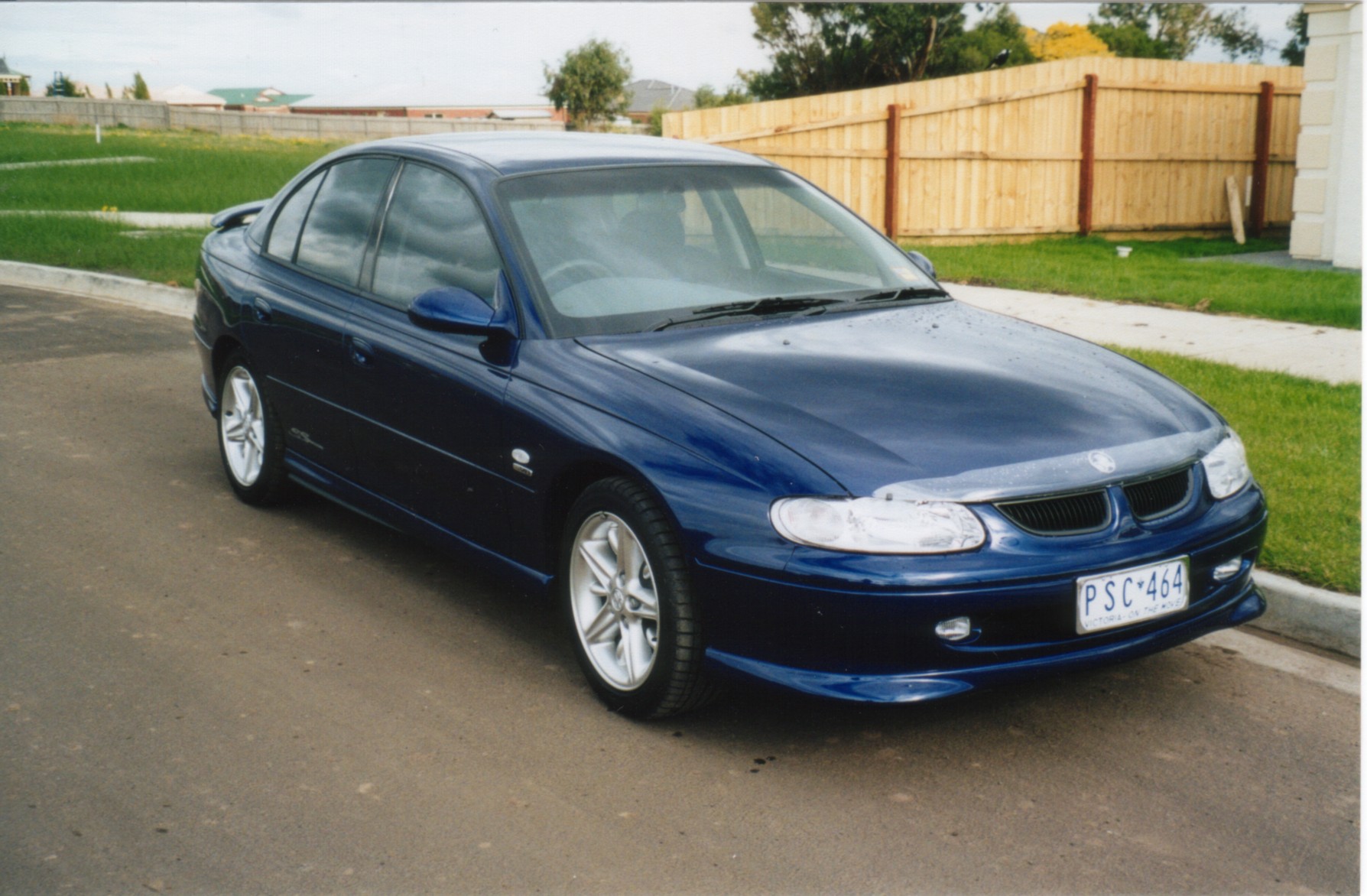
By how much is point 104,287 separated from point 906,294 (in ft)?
32.4

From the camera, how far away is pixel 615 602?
3982mm

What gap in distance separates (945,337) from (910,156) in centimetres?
1304

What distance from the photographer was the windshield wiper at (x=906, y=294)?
4848 mm

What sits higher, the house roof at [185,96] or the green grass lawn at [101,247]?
the house roof at [185,96]

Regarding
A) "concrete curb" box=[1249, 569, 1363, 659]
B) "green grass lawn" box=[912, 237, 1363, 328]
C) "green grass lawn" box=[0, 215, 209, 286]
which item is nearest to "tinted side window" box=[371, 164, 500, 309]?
"concrete curb" box=[1249, 569, 1363, 659]

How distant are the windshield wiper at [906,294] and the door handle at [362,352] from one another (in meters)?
1.74

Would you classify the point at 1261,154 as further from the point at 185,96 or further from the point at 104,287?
the point at 185,96

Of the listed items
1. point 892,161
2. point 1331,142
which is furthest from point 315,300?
point 1331,142

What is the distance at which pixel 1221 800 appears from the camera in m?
3.54

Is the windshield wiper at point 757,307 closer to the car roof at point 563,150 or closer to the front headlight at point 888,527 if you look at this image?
the car roof at point 563,150

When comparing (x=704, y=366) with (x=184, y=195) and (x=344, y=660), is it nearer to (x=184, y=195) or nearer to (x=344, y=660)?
(x=344, y=660)

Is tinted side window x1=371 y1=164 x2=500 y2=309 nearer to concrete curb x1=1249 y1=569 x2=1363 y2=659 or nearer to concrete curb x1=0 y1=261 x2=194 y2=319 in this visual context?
concrete curb x1=1249 y1=569 x2=1363 y2=659

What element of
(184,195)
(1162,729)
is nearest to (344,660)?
(1162,729)

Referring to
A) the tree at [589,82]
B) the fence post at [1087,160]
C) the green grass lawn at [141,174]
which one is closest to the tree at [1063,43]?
the tree at [589,82]
